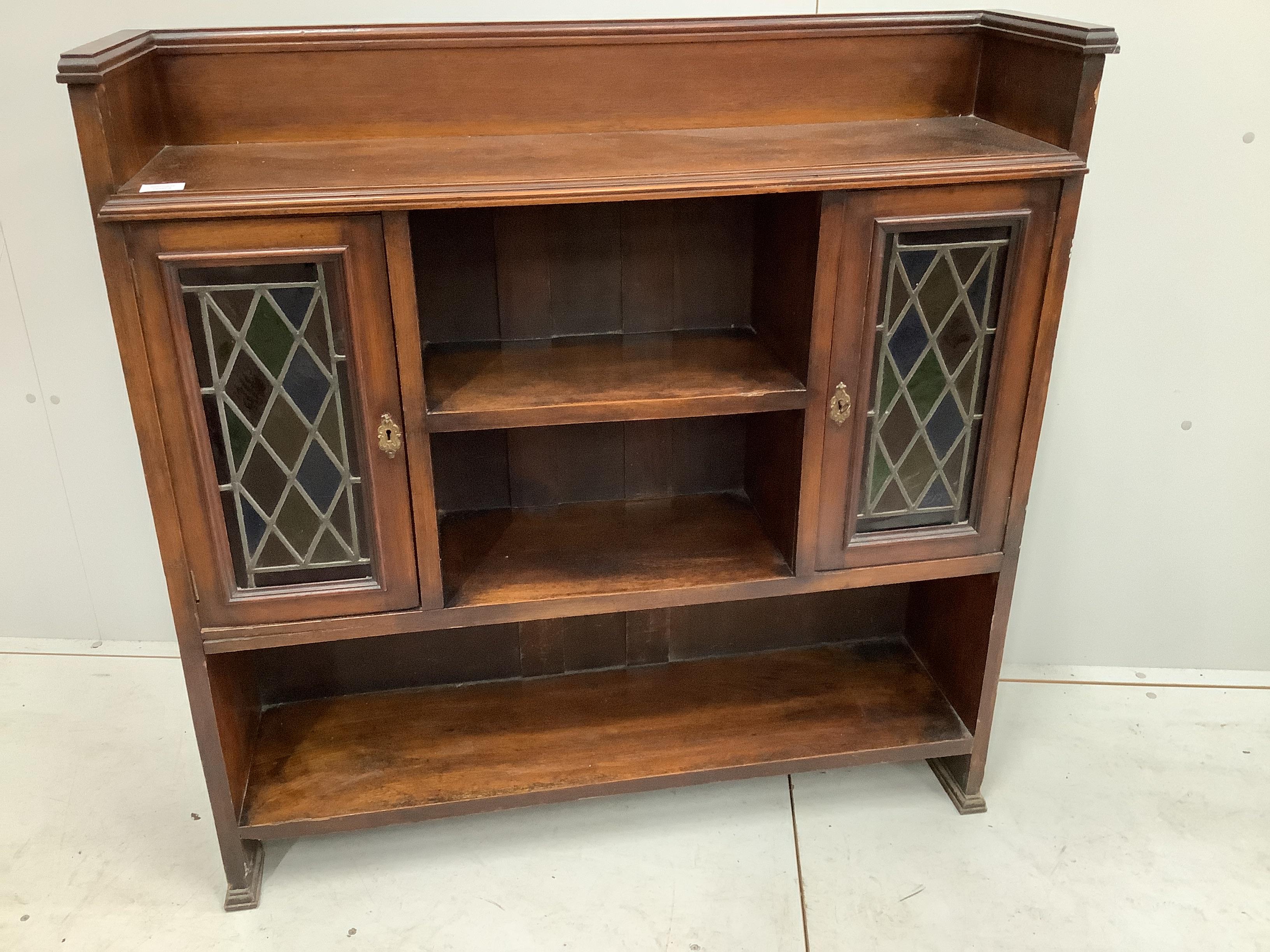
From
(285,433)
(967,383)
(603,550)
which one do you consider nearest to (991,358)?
(967,383)

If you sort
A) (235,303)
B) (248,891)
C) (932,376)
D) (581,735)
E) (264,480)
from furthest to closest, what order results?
1. (581,735)
2. (248,891)
3. (932,376)
4. (264,480)
5. (235,303)

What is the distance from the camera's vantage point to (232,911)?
1692 mm

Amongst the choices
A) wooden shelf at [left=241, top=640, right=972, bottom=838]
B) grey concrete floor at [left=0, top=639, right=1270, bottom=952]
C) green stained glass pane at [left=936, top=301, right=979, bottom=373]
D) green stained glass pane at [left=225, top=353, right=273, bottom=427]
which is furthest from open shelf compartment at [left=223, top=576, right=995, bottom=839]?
green stained glass pane at [left=225, top=353, right=273, bottom=427]

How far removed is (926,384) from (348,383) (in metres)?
0.86

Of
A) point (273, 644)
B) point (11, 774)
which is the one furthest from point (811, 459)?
point (11, 774)

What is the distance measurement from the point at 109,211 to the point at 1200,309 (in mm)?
1873

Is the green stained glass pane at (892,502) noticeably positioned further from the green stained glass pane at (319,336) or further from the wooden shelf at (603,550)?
the green stained glass pane at (319,336)

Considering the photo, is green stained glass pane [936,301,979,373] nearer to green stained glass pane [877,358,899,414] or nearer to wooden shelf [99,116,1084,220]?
green stained glass pane [877,358,899,414]

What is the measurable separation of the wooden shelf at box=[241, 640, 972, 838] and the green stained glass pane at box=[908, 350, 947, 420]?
64cm

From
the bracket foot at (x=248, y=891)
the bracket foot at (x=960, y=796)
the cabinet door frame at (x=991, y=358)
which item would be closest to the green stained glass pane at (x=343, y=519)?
the bracket foot at (x=248, y=891)

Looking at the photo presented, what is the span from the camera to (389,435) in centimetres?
145

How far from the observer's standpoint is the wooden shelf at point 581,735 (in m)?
1.74

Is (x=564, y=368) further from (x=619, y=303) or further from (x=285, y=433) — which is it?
(x=285, y=433)

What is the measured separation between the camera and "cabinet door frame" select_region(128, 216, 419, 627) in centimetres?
132
